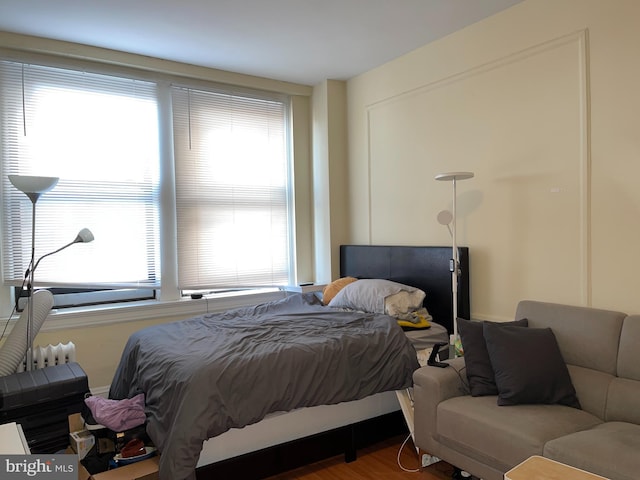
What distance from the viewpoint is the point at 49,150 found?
3607 mm

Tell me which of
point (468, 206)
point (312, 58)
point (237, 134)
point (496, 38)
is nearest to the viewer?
point (496, 38)

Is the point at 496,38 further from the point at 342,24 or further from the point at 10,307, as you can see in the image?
the point at 10,307

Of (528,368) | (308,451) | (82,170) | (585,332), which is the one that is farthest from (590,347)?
(82,170)

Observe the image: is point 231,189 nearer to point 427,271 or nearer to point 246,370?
point 427,271

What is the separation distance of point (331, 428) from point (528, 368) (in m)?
1.20

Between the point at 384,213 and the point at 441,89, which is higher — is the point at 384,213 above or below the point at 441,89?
below

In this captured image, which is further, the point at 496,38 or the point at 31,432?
the point at 496,38

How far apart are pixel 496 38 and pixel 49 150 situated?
11.1 ft

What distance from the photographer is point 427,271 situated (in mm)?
3639

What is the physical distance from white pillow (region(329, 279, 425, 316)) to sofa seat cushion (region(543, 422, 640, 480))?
4.93 ft

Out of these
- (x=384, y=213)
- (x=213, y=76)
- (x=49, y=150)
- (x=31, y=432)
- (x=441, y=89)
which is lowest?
(x=31, y=432)

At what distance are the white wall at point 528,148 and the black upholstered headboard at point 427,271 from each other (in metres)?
0.11

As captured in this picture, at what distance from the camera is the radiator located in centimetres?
326

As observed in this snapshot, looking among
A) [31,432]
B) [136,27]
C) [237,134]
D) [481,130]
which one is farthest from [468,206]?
[31,432]
